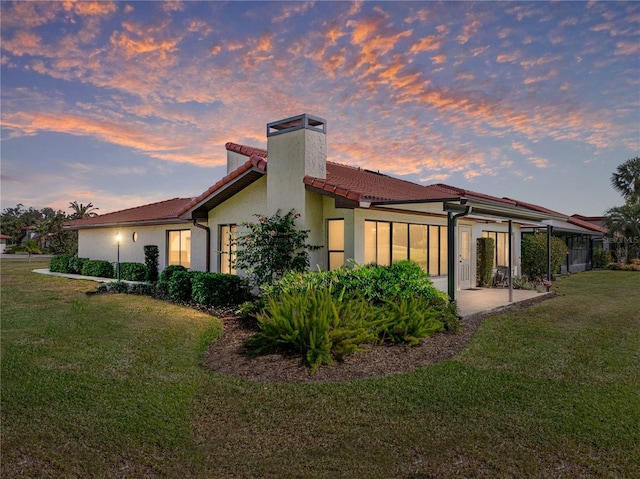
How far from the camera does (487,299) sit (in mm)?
12133

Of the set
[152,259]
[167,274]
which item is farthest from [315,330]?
[152,259]

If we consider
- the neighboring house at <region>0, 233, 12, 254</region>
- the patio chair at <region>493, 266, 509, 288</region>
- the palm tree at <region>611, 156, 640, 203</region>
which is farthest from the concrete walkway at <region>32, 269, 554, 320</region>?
the neighboring house at <region>0, 233, 12, 254</region>

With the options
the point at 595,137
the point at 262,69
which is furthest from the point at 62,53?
the point at 595,137

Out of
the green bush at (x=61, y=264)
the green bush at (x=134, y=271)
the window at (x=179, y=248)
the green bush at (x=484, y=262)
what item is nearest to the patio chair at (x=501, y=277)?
the green bush at (x=484, y=262)

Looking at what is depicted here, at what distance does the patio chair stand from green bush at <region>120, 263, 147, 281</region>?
1366 cm

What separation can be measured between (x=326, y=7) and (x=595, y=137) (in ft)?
37.8

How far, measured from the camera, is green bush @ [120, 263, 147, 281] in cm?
1683

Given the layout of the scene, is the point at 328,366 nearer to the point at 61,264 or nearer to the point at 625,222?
the point at 61,264

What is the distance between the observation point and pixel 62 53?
1040cm

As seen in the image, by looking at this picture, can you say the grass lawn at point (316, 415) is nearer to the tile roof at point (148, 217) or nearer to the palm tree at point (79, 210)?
the tile roof at point (148, 217)

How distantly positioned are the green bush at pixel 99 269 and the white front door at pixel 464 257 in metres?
14.6

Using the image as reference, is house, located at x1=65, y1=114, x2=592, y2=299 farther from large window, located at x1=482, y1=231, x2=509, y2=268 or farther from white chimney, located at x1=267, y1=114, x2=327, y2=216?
large window, located at x1=482, y1=231, x2=509, y2=268

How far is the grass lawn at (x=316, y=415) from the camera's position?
10.9 feet

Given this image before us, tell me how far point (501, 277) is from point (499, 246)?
1844 mm
